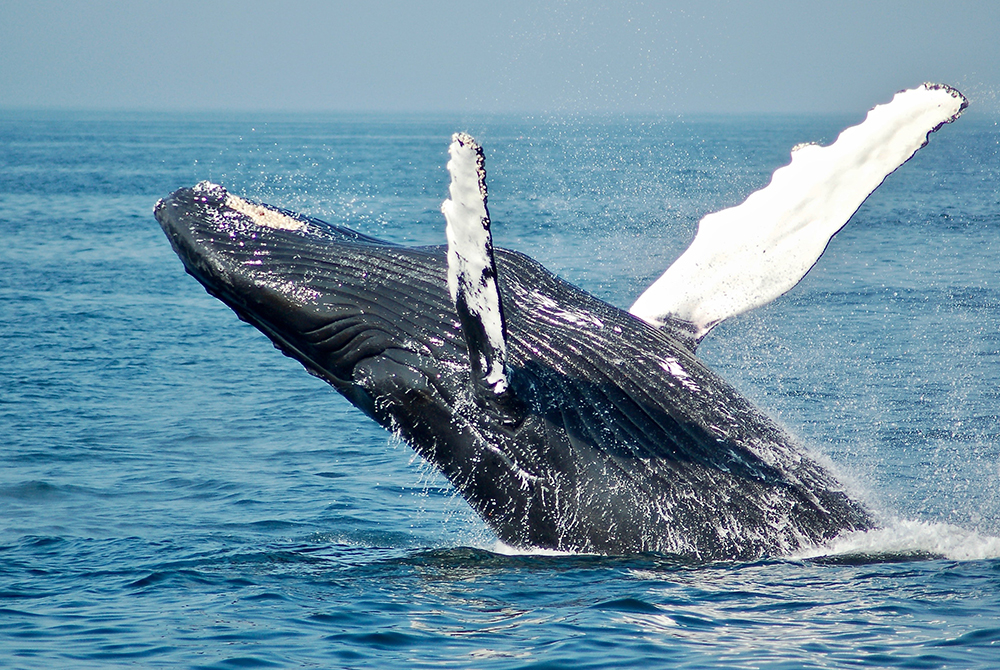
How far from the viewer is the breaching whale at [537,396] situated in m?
5.91

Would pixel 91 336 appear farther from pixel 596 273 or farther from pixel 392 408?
pixel 392 408

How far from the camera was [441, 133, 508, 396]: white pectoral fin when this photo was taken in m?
5.14

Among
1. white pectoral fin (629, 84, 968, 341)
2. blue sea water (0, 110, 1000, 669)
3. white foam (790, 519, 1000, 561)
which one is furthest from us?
white pectoral fin (629, 84, 968, 341)

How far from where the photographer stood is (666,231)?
2961 centimetres

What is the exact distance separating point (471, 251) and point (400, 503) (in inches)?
179

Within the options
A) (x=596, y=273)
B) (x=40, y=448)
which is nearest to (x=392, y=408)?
(x=40, y=448)

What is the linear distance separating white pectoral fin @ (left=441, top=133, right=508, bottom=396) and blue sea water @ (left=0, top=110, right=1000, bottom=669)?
5.26ft

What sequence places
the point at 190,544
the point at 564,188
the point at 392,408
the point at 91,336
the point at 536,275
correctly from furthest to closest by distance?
the point at 564,188, the point at 91,336, the point at 190,544, the point at 536,275, the point at 392,408

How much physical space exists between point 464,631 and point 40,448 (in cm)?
678

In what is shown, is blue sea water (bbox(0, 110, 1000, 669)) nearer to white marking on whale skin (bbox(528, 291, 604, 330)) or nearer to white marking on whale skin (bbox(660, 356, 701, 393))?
white marking on whale skin (bbox(660, 356, 701, 393))

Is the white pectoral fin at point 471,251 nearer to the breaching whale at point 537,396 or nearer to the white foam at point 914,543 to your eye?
the breaching whale at point 537,396

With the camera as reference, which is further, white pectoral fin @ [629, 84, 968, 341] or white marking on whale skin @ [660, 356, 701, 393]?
white pectoral fin @ [629, 84, 968, 341]

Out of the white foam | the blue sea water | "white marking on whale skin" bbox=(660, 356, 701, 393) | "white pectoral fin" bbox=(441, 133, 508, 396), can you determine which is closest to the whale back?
"white marking on whale skin" bbox=(660, 356, 701, 393)

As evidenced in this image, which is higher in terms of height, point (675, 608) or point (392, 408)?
point (392, 408)
